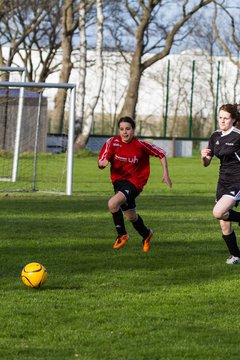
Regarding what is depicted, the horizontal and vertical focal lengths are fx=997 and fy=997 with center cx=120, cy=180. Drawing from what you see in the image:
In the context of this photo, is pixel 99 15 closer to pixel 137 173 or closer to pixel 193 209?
pixel 193 209

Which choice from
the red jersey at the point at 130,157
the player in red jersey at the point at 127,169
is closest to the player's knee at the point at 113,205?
the player in red jersey at the point at 127,169

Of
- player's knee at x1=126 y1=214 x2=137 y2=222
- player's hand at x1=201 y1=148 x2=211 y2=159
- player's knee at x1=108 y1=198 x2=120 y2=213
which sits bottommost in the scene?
player's knee at x1=126 y1=214 x2=137 y2=222

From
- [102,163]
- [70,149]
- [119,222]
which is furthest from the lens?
[70,149]

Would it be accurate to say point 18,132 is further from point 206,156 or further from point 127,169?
point 206,156

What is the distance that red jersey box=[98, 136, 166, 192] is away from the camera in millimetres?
11477

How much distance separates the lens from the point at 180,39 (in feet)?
162

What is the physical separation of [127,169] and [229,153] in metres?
1.72

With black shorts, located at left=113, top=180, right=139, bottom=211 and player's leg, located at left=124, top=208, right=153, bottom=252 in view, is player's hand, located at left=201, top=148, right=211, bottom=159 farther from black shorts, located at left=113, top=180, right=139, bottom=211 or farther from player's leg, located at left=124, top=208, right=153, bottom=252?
player's leg, located at left=124, top=208, right=153, bottom=252

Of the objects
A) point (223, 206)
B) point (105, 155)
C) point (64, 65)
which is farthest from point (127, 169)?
point (64, 65)

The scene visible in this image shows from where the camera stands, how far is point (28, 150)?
27609 millimetres

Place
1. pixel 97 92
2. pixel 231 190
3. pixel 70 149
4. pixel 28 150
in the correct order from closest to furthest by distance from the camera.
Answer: pixel 231 190
pixel 70 149
pixel 28 150
pixel 97 92

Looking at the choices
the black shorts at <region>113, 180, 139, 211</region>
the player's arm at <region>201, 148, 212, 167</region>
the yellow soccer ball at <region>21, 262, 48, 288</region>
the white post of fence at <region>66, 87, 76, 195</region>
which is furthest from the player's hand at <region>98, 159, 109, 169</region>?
the white post of fence at <region>66, 87, 76, 195</region>

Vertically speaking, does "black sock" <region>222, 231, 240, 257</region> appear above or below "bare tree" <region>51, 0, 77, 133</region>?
below

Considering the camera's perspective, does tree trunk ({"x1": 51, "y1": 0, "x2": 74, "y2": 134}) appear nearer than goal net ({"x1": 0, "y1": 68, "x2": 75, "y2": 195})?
No
